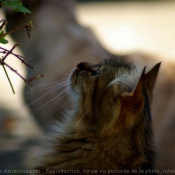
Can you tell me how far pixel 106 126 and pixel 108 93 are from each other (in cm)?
14

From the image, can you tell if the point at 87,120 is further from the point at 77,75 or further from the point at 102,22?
the point at 102,22

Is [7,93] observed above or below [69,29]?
below

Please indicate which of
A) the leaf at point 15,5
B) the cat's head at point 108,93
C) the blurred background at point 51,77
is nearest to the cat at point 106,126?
the cat's head at point 108,93

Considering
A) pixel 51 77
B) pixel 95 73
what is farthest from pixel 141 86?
pixel 51 77

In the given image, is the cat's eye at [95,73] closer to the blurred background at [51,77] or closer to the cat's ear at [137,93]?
→ the cat's ear at [137,93]

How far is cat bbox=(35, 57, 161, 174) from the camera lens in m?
1.96

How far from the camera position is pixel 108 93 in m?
2.00

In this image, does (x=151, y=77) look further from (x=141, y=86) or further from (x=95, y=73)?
(x=141, y=86)

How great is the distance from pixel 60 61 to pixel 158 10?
451 centimetres

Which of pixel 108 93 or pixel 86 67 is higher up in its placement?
pixel 86 67

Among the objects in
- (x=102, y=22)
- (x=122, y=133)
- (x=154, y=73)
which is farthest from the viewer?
(x=102, y=22)

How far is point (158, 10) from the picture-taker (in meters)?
8.23

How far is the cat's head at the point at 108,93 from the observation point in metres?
1.91

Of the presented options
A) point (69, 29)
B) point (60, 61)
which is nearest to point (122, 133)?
point (60, 61)
